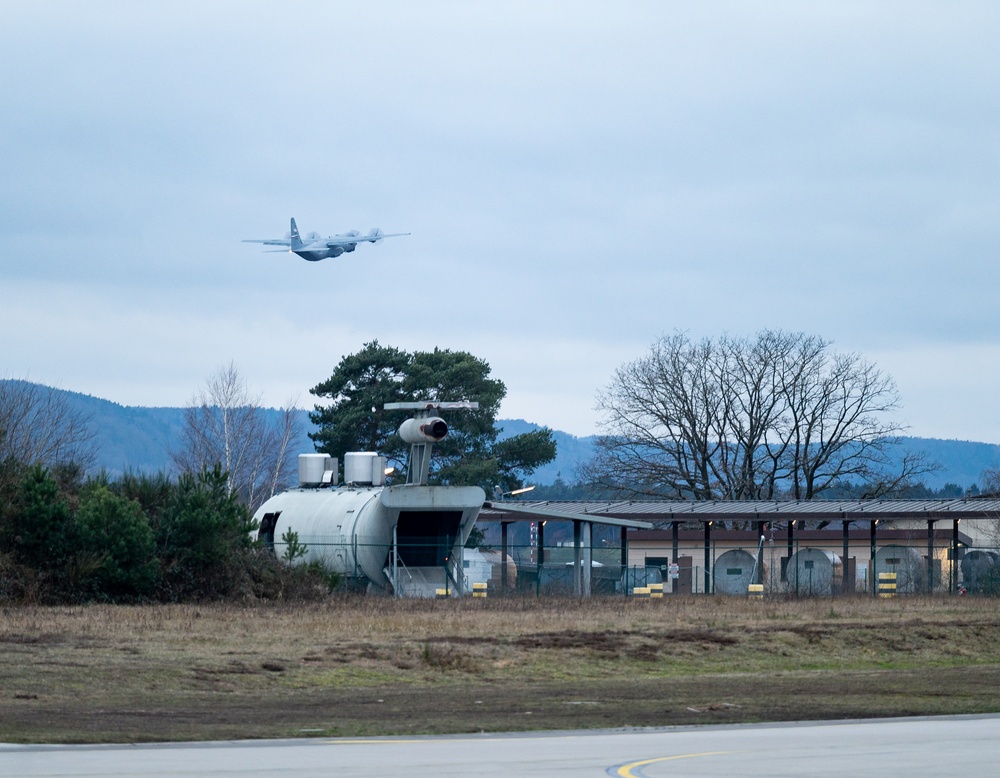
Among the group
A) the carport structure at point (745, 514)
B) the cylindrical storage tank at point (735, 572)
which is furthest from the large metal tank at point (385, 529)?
the cylindrical storage tank at point (735, 572)

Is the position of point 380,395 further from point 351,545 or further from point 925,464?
point 351,545

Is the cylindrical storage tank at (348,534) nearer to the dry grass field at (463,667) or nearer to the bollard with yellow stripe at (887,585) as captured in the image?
the dry grass field at (463,667)

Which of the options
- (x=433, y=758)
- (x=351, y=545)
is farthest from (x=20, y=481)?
(x=433, y=758)

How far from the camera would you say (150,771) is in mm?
12180

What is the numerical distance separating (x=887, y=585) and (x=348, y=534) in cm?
1941

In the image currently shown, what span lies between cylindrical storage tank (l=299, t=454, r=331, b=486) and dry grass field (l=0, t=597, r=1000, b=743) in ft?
42.7

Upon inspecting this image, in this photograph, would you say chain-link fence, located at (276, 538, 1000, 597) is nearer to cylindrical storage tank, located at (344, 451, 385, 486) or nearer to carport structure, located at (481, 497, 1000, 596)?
carport structure, located at (481, 497, 1000, 596)

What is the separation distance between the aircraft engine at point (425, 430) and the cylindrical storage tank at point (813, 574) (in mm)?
12529

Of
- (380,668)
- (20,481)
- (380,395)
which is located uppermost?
(380,395)

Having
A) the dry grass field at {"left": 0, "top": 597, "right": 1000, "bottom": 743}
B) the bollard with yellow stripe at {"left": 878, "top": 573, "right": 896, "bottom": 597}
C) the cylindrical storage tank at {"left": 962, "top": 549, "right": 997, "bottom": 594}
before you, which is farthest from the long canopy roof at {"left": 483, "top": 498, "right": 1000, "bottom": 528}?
the dry grass field at {"left": 0, "top": 597, "right": 1000, "bottom": 743}

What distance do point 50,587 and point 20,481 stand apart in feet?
12.3

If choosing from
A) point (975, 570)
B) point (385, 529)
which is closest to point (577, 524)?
point (385, 529)

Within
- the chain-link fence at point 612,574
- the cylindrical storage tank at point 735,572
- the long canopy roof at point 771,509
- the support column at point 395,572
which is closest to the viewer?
the support column at point 395,572

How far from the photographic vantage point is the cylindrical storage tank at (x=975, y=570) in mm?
47969
